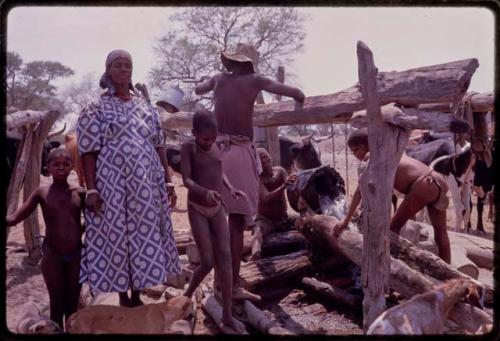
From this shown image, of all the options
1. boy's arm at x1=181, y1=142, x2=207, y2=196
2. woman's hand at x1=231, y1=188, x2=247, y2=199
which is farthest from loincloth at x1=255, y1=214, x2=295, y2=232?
boy's arm at x1=181, y1=142, x2=207, y2=196

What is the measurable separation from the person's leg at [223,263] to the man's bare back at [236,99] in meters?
0.85

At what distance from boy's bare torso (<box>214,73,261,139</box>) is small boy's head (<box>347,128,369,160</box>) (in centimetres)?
113

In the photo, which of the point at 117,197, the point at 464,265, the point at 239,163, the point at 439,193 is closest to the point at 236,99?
the point at 239,163

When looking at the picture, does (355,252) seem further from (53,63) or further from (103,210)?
(53,63)

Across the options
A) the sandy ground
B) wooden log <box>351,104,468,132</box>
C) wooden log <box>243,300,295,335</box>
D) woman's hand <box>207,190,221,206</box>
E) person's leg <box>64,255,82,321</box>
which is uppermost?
wooden log <box>351,104,468,132</box>

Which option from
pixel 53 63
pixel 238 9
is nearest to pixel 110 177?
pixel 238 9

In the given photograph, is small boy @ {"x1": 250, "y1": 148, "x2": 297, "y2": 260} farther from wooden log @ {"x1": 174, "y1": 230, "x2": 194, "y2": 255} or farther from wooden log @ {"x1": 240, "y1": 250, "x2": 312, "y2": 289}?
wooden log @ {"x1": 174, "y1": 230, "x2": 194, "y2": 255}

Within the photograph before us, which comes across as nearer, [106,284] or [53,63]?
[106,284]

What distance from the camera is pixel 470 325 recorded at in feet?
10.6

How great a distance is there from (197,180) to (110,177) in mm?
651

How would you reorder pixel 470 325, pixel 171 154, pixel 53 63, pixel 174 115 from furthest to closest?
pixel 53 63 < pixel 171 154 < pixel 174 115 < pixel 470 325

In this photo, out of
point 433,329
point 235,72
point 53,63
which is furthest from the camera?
point 53,63

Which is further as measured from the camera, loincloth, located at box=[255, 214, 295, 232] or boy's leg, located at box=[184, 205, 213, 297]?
loincloth, located at box=[255, 214, 295, 232]

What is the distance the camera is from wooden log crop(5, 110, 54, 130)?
472 cm
